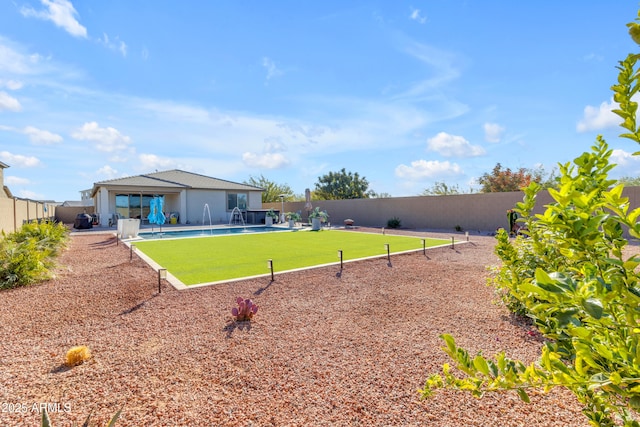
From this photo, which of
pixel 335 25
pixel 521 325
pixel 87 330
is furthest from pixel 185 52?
pixel 521 325

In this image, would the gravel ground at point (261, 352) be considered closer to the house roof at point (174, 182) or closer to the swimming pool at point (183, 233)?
the swimming pool at point (183, 233)

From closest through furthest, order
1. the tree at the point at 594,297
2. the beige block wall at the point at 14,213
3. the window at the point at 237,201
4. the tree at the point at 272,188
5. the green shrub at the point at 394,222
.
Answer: the tree at the point at 594,297
the beige block wall at the point at 14,213
the green shrub at the point at 394,222
the window at the point at 237,201
the tree at the point at 272,188

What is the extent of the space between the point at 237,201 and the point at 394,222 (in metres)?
13.4

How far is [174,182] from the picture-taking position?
24.9 m

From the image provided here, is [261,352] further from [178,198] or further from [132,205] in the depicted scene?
[132,205]

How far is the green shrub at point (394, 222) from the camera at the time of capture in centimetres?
2234

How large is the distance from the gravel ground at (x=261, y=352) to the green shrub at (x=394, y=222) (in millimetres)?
15607

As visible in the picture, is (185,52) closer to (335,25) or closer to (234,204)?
(335,25)

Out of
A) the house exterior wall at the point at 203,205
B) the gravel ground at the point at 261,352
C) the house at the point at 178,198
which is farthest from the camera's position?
the house exterior wall at the point at 203,205

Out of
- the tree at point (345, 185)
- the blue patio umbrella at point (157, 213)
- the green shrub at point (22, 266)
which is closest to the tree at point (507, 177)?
the tree at point (345, 185)

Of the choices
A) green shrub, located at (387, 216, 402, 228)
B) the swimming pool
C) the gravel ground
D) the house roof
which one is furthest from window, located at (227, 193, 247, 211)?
the gravel ground

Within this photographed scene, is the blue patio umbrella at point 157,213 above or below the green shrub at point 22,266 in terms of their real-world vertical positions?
above

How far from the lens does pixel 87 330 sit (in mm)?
4430

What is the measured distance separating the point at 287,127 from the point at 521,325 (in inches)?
875
